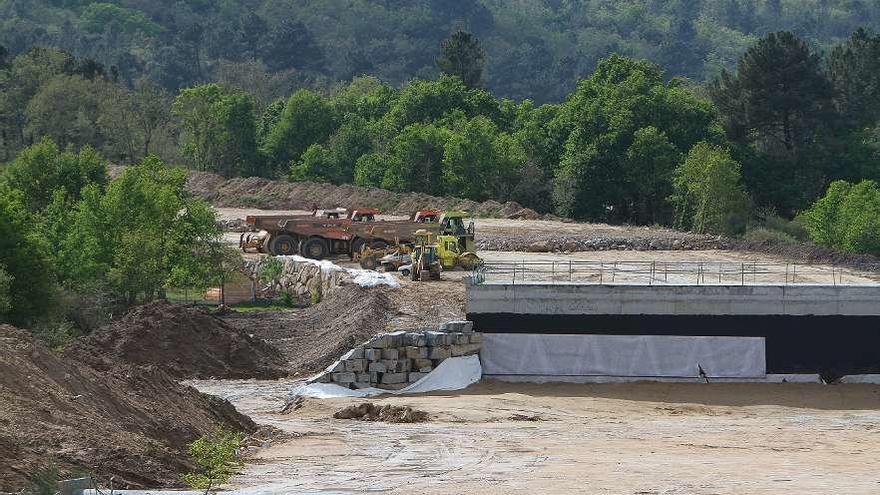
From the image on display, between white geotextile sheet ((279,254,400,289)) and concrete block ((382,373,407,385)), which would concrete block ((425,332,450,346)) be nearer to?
concrete block ((382,373,407,385))

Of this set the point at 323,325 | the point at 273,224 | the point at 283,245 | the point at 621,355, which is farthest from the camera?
the point at 273,224

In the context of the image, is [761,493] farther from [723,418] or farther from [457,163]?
[457,163]

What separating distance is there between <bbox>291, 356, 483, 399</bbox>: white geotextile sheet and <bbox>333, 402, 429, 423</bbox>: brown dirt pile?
2.71m

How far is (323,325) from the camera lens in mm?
46500

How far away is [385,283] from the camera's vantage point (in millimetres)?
50438

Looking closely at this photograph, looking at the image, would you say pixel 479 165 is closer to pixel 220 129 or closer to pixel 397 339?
pixel 220 129

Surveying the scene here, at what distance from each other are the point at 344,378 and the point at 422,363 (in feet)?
6.47

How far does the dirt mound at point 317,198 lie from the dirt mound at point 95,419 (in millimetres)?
49940

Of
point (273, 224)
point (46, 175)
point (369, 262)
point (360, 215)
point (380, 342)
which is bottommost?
point (380, 342)

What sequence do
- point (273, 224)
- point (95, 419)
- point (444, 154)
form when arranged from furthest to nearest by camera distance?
1. point (444, 154)
2. point (273, 224)
3. point (95, 419)

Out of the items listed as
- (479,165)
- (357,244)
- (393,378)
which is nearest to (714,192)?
(479,165)

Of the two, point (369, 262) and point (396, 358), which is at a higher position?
point (369, 262)

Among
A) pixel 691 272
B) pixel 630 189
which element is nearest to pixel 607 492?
pixel 691 272

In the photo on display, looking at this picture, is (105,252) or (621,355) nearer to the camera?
(621,355)
